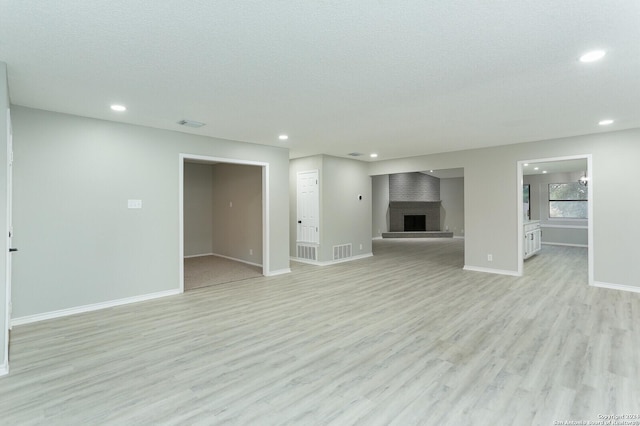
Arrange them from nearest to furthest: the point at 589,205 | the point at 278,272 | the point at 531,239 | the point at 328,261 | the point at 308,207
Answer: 1. the point at 589,205
2. the point at 278,272
3. the point at 328,261
4. the point at 308,207
5. the point at 531,239

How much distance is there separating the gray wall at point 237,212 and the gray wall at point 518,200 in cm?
344

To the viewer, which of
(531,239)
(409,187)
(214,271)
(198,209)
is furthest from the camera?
(409,187)

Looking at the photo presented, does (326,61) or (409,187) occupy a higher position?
(326,61)

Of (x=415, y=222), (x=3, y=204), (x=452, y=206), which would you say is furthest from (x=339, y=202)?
(x=452, y=206)

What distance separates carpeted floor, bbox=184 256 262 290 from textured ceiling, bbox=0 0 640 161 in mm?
2698

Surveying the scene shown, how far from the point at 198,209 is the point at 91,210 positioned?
4.44m

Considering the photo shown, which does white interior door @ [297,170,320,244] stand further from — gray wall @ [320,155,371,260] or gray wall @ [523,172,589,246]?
gray wall @ [523,172,589,246]

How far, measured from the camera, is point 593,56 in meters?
2.44

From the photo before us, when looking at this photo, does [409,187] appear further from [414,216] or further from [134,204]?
[134,204]

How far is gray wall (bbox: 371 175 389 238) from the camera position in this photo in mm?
12422

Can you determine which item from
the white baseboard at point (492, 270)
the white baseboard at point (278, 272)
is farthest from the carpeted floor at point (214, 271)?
the white baseboard at point (492, 270)

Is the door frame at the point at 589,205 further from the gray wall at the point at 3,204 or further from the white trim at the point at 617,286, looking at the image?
the gray wall at the point at 3,204

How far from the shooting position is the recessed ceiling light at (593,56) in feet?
7.79

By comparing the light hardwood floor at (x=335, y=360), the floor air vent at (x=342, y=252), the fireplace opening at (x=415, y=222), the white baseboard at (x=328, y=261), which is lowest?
the light hardwood floor at (x=335, y=360)
